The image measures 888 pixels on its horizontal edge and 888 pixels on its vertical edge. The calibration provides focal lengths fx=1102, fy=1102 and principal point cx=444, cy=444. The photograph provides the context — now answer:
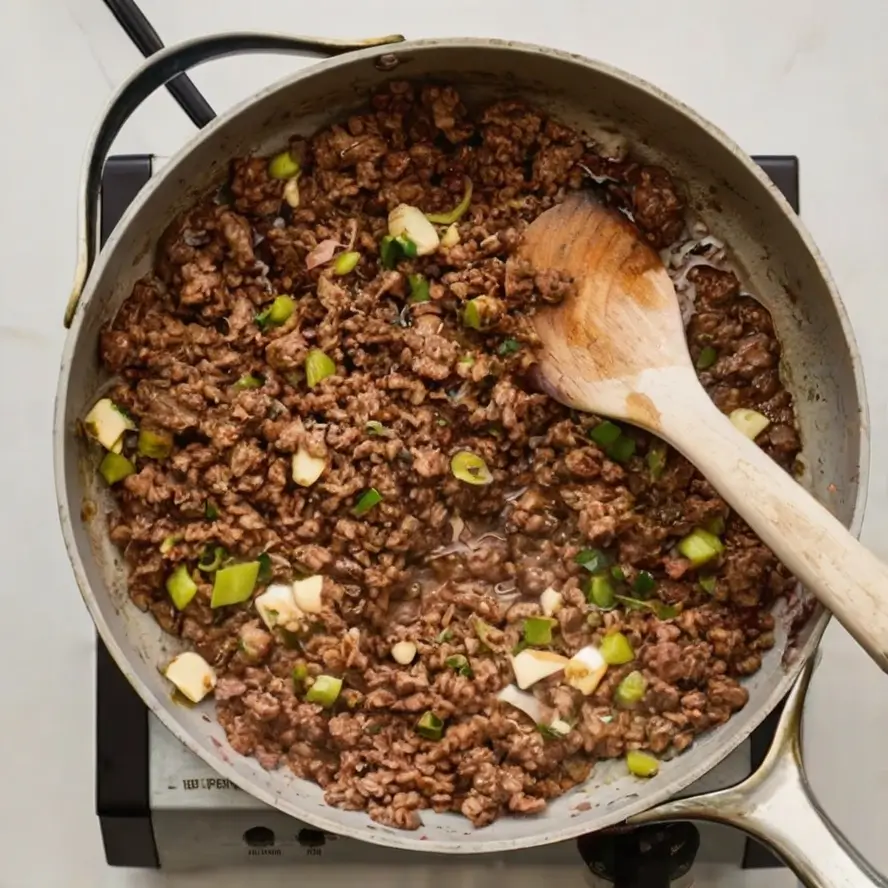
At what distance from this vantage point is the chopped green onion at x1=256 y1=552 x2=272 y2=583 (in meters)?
1.34

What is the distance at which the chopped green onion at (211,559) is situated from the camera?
133cm

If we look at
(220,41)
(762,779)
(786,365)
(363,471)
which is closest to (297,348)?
(363,471)

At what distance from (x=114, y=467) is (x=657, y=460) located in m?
0.66

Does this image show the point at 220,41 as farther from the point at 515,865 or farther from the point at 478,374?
the point at 515,865

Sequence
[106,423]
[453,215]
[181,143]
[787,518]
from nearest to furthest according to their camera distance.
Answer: [787,518] → [106,423] → [453,215] → [181,143]

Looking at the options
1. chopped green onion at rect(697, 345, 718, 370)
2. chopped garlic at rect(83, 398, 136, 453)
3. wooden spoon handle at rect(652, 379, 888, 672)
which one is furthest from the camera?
chopped green onion at rect(697, 345, 718, 370)

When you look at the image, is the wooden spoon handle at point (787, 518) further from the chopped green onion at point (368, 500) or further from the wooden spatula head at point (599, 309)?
the chopped green onion at point (368, 500)

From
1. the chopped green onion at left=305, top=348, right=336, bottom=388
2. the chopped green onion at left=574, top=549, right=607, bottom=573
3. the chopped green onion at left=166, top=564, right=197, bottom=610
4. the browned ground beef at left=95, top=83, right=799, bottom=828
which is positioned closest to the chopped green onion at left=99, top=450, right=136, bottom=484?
the browned ground beef at left=95, top=83, right=799, bottom=828

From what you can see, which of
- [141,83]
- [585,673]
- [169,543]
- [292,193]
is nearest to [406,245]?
[292,193]

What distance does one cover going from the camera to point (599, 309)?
51.9 inches

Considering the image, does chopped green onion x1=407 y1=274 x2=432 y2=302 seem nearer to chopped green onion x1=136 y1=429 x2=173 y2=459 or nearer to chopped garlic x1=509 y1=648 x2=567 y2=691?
chopped green onion x1=136 y1=429 x2=173 y2=459

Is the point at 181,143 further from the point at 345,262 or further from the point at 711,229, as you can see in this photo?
the point at 711,229

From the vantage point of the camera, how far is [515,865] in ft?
4.73

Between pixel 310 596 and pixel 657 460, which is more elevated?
pixel 310 596
